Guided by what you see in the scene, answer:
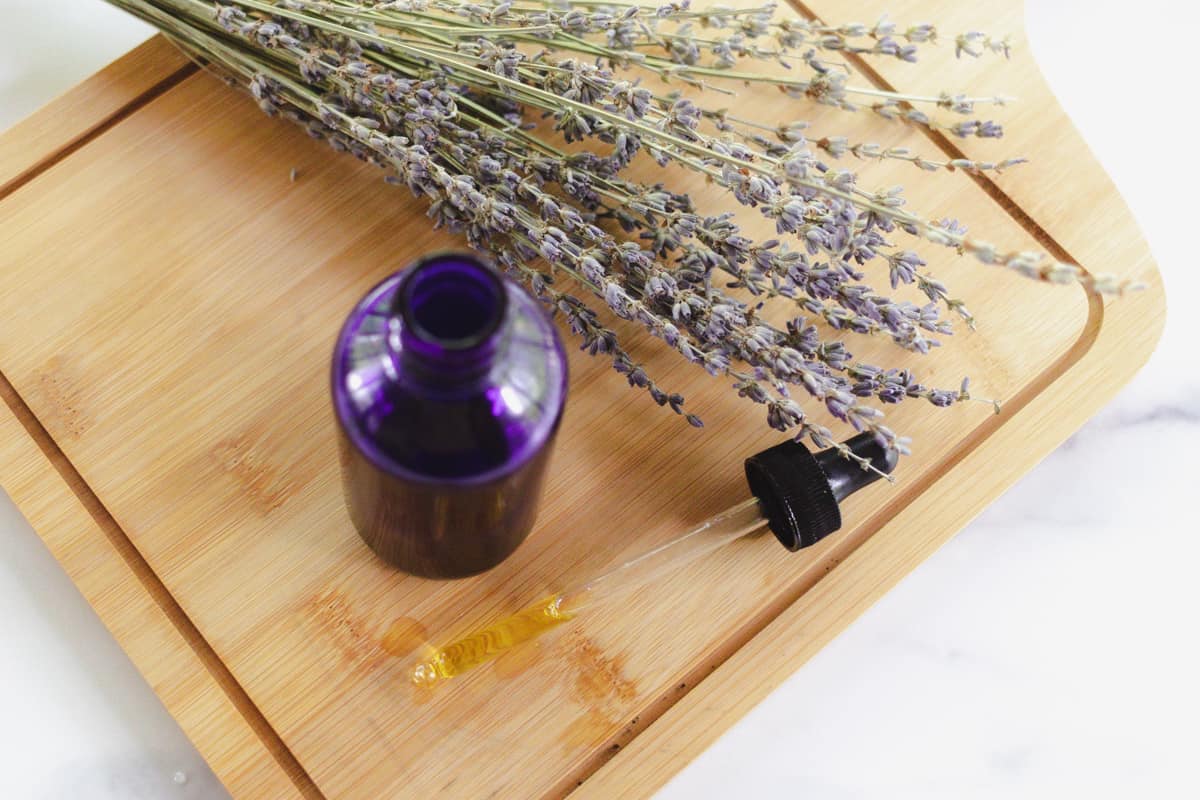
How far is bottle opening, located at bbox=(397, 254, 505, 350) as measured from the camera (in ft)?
1.91

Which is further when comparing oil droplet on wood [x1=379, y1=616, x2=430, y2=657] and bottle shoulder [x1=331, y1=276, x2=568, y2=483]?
oil droplet on wood [x1=379, y1=616, x2=430, y2=657]

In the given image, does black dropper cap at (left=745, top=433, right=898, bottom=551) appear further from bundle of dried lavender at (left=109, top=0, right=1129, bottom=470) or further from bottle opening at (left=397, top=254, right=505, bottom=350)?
bottle opening at (left=397, top=254, right=505, bottom=350)

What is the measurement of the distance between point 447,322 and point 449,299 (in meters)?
0.01

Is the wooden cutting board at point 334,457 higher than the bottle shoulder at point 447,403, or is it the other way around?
the bottle shoulder at point 447,403

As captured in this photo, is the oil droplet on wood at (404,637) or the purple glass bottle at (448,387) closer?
the purple glass bottle at (448,387)

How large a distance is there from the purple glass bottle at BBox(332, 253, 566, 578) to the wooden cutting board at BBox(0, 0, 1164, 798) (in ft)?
0.69

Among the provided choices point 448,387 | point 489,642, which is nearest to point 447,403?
point 448,387

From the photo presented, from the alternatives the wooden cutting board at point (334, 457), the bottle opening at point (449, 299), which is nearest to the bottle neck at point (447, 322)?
the bottle opening at point (449, 299)

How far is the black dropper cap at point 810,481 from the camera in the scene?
0.87m

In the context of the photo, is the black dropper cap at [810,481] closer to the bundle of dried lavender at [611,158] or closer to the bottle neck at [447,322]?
the bundle of dried lavender at [611,158]

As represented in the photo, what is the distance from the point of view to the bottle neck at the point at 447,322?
1.89 feet

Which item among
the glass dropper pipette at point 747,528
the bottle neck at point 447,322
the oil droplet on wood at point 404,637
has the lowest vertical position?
the oil droplet on wood at point 404,637

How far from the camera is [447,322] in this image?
0.63 m

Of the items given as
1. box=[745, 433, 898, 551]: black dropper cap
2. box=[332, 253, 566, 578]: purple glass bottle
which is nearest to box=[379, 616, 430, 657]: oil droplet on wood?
box=[332, 253, 566, 578]: purple glass bottle
